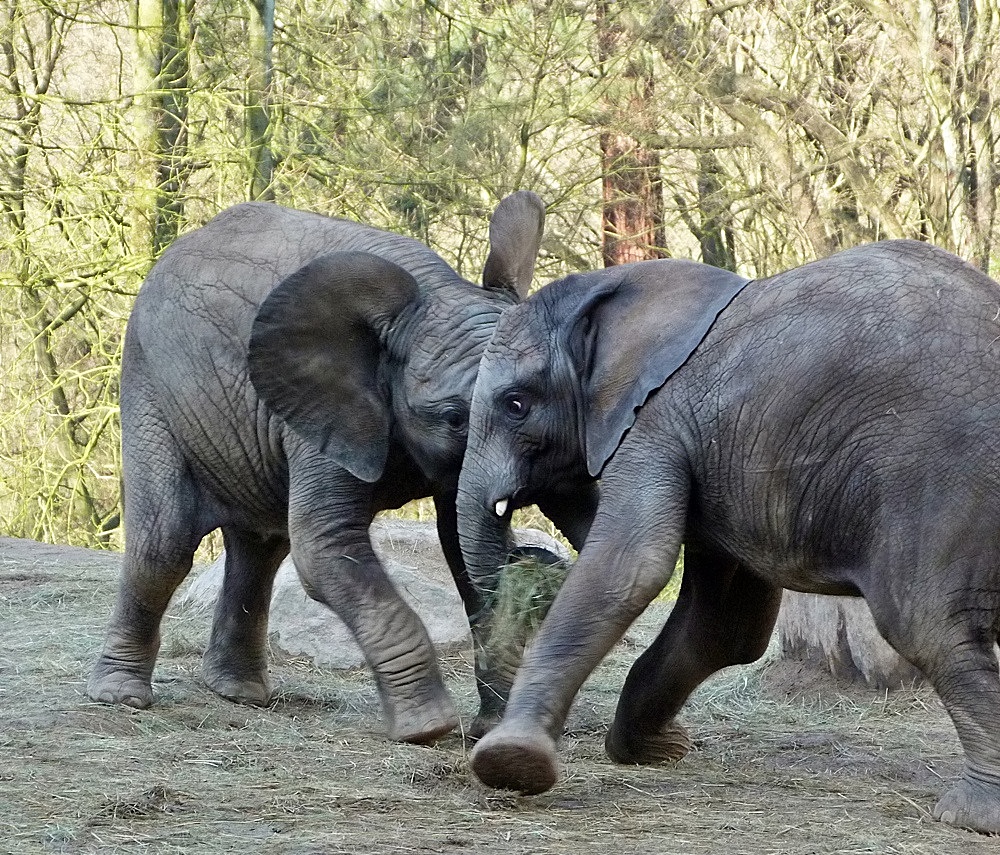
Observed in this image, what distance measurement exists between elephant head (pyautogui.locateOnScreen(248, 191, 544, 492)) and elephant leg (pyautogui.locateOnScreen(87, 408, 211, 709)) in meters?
0.86

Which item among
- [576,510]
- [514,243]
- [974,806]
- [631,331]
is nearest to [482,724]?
[576,510]

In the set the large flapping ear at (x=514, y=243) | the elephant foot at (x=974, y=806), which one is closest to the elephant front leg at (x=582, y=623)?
the elephant foot at (x=974, y=806)

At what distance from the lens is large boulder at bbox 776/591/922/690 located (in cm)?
658

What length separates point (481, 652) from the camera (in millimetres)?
5523

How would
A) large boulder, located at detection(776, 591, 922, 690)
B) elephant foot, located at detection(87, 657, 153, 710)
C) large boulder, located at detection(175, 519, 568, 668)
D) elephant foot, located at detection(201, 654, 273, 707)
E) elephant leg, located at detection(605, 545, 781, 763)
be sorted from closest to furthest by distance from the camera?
1. elephant leg, located at detection(605, 545, 781, 763)
2. elephant foot, located at detection(87, 657, 153, 710)
3. elephant foot, located at detection(201, 654, 273, 707)
4. large boulder, located at detection(776, 591, 922, 690)
5. large boulder, located at detection(175, 519, 568, 668)

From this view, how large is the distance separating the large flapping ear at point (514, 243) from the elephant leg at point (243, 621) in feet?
5.13

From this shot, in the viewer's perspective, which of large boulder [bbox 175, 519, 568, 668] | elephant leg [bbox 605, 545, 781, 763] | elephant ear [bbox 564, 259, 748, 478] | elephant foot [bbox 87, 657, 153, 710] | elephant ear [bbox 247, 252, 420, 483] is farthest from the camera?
large boulder [bbox 175, 519, 568, 668]

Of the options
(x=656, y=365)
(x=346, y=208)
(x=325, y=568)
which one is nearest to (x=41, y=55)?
(x=346, y=208)

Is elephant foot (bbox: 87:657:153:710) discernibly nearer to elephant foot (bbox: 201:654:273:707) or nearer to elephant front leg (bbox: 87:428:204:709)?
elephant front leg (bbox: 87:428:204:709)

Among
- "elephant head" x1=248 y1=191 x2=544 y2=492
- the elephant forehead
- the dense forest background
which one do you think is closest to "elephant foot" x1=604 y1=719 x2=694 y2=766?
"elephant head" x1=248 y1=191 x2=544 y2=492

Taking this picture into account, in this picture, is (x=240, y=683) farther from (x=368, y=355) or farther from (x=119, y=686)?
(x=368, y=355)

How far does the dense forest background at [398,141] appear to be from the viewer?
476 inches

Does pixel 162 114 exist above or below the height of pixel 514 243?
above

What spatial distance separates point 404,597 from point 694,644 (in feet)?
8.24
